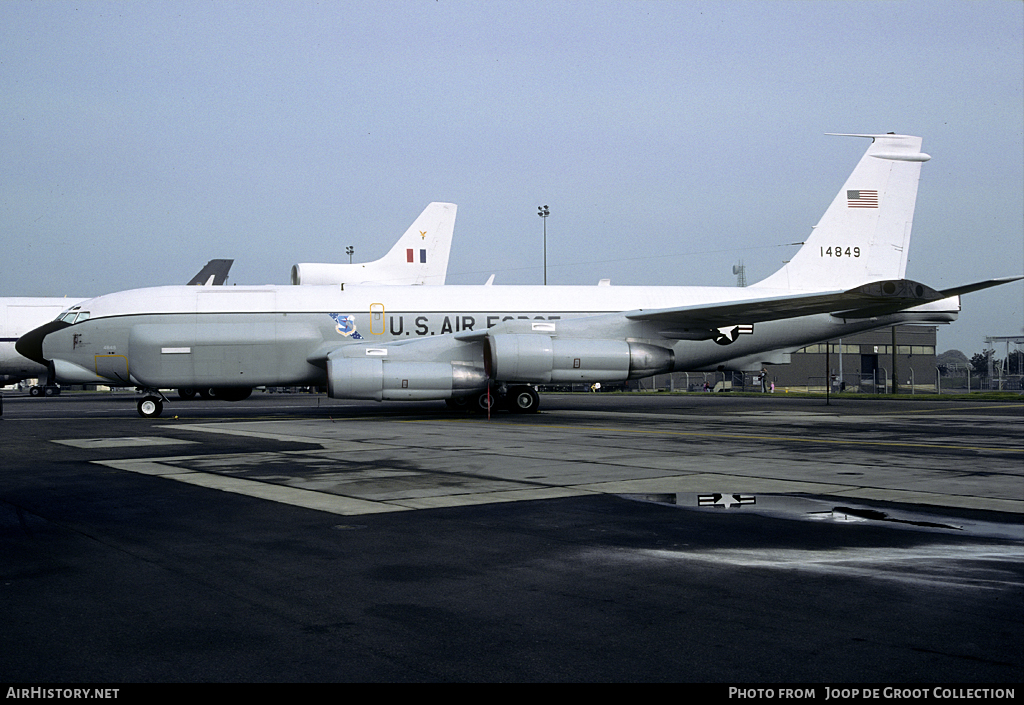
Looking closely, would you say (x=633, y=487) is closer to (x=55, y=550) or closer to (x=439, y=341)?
(x=55, y=550)

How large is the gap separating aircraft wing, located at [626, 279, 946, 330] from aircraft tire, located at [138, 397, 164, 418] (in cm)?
1394

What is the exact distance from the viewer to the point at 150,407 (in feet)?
77.9

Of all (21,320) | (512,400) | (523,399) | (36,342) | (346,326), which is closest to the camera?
(36,342)

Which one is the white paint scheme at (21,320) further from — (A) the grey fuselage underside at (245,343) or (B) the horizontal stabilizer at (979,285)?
(B) the horizontal stabilizer at (979,285)

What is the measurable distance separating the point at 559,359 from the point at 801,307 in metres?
7.27

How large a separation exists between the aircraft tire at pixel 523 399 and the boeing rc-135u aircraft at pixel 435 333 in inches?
1.8

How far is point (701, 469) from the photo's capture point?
33.8ft

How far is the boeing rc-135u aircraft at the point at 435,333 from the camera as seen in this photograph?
22.3 m

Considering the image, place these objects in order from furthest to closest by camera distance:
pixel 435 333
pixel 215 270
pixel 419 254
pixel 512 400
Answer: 1. pixel 215 270
2. pixel 419 254
3. pixel 512 400
4. pixel 435 333

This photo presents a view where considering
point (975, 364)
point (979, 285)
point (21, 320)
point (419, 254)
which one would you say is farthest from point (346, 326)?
point (975, 364)

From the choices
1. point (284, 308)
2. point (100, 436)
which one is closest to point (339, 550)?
point (100, 436)

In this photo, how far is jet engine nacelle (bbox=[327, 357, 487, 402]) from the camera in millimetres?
21438

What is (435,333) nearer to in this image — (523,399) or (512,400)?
(512,400)

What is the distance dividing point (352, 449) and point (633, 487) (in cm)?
598
